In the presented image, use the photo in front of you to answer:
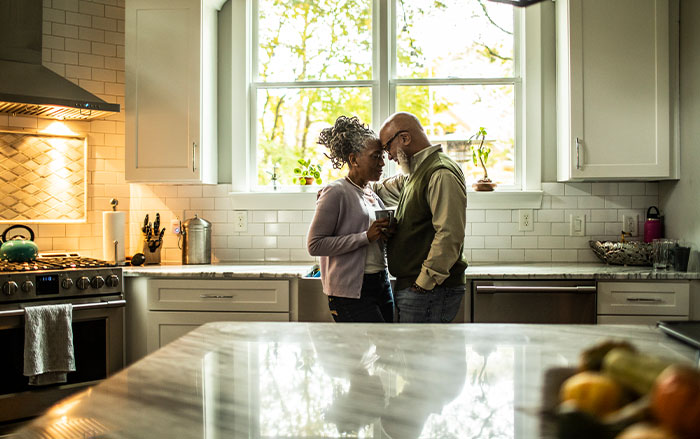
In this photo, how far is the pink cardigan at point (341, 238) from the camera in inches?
95.7

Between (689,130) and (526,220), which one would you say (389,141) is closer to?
(526,220)

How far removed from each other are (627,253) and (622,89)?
98 cm

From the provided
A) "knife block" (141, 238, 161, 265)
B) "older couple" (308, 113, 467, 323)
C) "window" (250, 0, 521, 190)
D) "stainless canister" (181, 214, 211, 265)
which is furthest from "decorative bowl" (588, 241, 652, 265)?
"knife block" (141, 238, 161, 265)

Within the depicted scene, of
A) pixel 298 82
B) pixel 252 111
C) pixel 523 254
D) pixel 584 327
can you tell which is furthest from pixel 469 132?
pixel 584 327

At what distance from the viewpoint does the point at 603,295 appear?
3.12 metres

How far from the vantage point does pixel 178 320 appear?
10.8ft

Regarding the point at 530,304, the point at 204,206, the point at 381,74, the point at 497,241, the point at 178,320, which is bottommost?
the point at 178,320

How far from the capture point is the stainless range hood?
3.32 m

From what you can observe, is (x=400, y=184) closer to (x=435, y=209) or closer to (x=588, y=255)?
(x=435, y=209)

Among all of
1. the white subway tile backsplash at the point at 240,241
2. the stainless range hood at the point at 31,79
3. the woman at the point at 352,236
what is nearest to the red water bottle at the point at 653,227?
the woman at the point at 352,236

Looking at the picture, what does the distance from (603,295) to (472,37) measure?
6.36 feet

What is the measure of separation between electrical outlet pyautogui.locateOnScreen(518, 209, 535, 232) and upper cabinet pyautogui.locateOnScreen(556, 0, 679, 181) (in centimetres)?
43

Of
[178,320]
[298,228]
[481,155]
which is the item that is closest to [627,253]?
[481,155]

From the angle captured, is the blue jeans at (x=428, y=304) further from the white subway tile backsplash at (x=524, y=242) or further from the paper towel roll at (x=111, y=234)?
the paper towel roll at (x=111, y=234)
